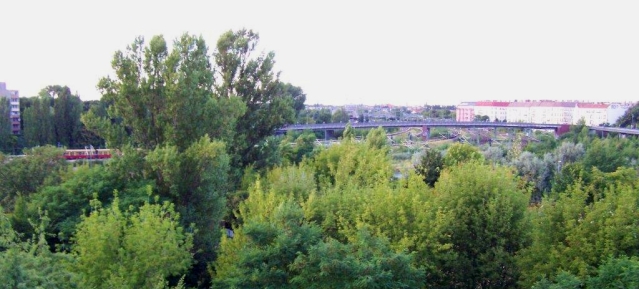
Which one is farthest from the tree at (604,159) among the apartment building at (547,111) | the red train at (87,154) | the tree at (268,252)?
the apartment building at (547,111)

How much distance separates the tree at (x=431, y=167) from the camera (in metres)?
17.7

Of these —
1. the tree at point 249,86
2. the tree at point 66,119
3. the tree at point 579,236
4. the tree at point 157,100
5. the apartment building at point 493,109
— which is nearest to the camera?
the tree at point 579,236

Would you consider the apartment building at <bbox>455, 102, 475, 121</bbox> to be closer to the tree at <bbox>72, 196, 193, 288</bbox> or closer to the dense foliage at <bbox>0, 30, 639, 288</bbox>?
the dense foliage at <bbox>0, 30, 639, 288</bbox>

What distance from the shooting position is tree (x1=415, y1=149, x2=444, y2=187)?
58.1 feet

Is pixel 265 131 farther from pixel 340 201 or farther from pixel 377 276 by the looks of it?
pixel 377 276

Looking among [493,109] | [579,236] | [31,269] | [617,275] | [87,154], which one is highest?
[493,109]

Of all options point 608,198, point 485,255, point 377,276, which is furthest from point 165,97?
point 608,198

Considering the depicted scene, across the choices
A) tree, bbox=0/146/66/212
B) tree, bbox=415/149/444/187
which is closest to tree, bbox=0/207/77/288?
tree, bbox=0/146/66/212

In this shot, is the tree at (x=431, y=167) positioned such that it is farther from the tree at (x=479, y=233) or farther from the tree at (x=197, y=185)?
the tree at (x=197, y=185)

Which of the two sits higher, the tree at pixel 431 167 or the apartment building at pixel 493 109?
the apartment building at pixel 493 109

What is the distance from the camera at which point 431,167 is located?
17906 millimetres

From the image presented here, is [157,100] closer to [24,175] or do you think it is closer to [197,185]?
[197,185]

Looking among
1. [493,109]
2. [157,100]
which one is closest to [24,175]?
[157,100]

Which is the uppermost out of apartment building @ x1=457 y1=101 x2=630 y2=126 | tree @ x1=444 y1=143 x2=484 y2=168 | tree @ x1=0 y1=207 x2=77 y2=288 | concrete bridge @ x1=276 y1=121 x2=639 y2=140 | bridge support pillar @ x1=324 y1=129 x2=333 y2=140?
apartment building @ x1=457 y1=101 x2=630 y2=126
